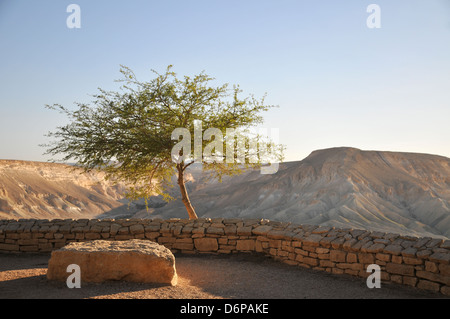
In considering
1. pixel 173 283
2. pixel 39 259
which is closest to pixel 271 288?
pixel 173 283

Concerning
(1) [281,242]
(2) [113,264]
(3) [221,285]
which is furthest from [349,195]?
(2) [113,264]

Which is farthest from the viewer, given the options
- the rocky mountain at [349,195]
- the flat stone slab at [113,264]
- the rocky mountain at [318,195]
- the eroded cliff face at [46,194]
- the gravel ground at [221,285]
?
the eroded cliff face at [46,194]

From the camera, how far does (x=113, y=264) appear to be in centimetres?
762

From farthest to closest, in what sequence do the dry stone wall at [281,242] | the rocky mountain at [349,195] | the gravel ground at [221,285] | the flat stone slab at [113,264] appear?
the rocky mountain at [349,195]
the dry stone wall at [281,242]
the flat stone slab at [113,264]
the gravel ground at [221,285]

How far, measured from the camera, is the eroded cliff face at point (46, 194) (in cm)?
5006

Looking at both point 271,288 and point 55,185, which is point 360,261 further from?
point 55,185

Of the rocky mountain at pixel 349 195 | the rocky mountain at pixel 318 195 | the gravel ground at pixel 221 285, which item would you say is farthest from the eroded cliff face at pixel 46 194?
the gravel ground at pixel 221 285

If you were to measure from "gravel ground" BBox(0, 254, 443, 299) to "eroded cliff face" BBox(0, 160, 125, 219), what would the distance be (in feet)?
135

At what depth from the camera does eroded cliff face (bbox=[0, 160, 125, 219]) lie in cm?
5006

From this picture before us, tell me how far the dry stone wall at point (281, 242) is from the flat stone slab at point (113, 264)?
3.26m

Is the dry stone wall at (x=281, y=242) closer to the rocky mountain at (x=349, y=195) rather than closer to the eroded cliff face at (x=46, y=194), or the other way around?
the rocky mountain at (x=349, y=195)

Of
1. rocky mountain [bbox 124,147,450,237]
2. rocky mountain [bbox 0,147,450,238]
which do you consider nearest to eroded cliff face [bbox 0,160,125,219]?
rocky mountain [bbox 0,147,450,238]

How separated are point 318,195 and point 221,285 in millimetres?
39248

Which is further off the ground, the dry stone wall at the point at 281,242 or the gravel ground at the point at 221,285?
the dry stone wall at the point at 281,242
